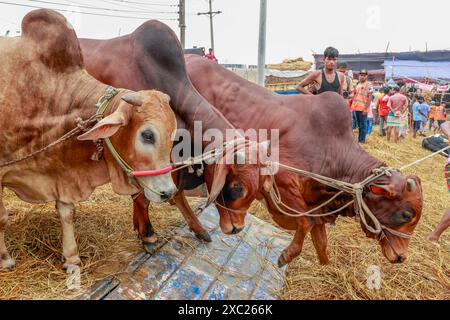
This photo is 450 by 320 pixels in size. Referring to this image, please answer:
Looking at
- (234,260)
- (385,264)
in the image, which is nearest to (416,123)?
(385,264)

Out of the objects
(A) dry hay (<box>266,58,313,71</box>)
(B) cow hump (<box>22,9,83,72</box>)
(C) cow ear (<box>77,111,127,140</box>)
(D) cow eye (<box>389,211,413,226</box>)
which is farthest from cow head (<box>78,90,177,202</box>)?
(A) dry hay (<box>266,58,313,71</box>)

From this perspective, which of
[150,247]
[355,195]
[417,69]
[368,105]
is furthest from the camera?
[417,69]

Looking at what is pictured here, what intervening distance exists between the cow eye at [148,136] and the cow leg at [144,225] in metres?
0.99

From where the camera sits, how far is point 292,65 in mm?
22078

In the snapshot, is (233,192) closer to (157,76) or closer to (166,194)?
(166,194)

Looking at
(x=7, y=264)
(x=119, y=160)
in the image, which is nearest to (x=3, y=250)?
(x=7, y=264)

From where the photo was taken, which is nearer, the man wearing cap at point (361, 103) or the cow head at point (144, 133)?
the cow head at point (144, 133)

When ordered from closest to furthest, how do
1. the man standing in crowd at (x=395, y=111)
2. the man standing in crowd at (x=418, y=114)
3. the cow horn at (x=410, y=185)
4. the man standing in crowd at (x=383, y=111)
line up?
the cow horn at (x=410, y=185), the man standing in crowd at (x=395, y=111), the man standing in crowd at (x=383, y=111), the man standing in crowd at (x=418, y=114)

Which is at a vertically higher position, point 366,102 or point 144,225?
point 366,102

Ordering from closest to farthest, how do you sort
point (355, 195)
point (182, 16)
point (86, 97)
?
point (86, 97) → point (355, 195) → point (182, 16)

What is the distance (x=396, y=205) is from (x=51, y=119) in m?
2.78

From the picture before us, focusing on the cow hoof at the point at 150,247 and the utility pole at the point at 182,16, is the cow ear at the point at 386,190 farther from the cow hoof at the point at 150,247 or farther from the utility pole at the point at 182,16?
the utility pole at the point at 182,16

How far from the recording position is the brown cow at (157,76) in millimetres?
3256

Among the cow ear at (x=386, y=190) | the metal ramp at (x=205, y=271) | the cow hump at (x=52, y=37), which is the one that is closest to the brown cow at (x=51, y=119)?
the cow hump at (x=52, y=37)
